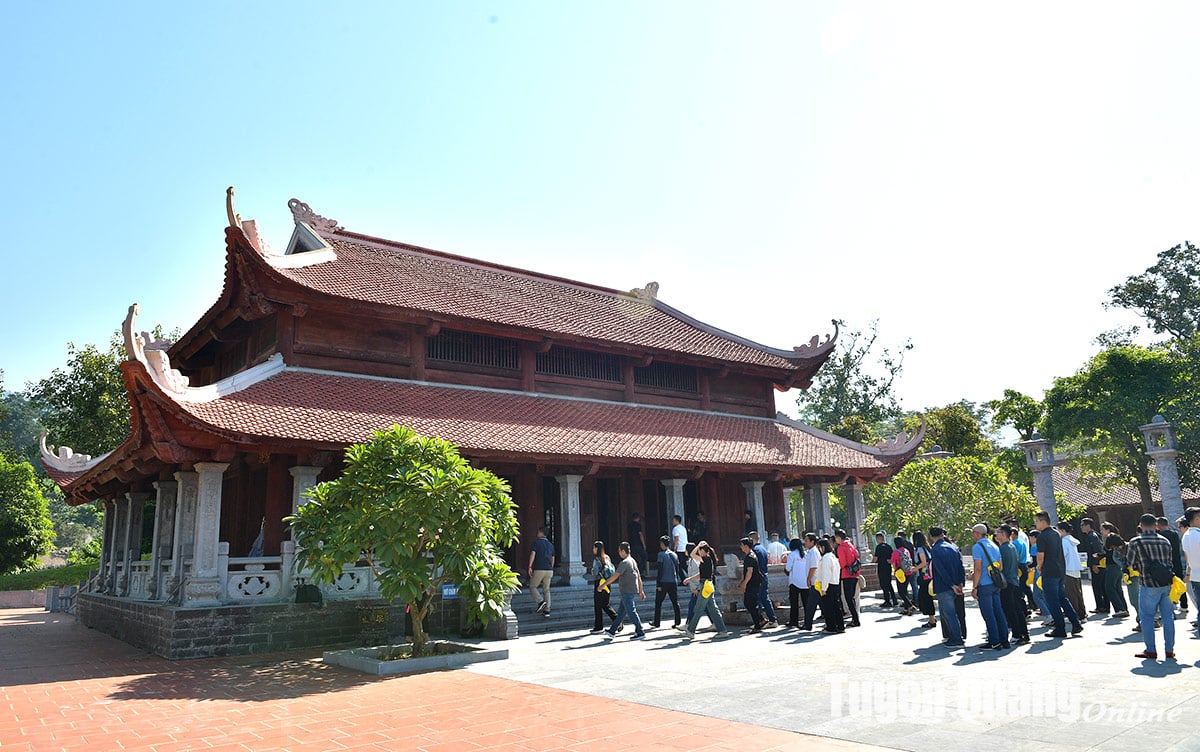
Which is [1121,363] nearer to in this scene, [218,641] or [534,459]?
[534,459]

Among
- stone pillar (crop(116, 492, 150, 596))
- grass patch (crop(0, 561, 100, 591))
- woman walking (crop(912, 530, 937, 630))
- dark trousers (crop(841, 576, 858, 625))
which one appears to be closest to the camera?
woman walking (crop(912, 530, 937, 630))

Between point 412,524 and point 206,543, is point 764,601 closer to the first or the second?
point 412,524

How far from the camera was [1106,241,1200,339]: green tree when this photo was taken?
43188 mm

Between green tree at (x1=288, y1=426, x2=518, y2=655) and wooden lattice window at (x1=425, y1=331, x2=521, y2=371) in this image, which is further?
wooden lattice window at (x1=425, y1=331, x2=521, y2=371)

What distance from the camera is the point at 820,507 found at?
21719 mm

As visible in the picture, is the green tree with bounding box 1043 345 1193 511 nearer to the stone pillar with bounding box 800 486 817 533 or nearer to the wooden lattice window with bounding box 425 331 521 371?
the stone pillar with bounding box 800 486 817 533

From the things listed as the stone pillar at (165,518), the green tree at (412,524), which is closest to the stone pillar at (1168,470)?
the green tree at (412,524)

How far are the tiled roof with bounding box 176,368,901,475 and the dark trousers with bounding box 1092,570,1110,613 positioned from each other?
7.33 m

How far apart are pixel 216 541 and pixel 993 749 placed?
11373mm

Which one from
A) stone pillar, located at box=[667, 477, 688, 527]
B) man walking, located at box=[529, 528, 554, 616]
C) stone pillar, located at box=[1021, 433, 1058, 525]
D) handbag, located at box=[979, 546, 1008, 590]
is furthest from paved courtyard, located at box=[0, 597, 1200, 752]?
stone pillar, located at box=[1021, 433, 1058, 525]

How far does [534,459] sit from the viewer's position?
15.3m

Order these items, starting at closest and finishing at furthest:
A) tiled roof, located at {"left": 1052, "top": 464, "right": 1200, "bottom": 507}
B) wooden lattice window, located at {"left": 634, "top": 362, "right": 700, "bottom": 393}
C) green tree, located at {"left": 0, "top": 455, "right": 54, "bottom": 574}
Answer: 1. wooden lattice window, located at {"left": 634, "top": 362, "right": 700, "bottom": 393}
2. green tree, located at {"left": 0, "top": 455, "right": 54, "bottom": 574}
3. tiled roof, located at {"left": 1052, "top": 464, "right": 1200, "bottom": 507}

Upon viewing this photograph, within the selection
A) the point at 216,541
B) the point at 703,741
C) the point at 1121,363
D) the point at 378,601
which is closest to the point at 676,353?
the point at 378,601

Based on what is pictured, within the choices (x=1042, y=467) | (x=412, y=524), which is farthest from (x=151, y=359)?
(x=1042, y=467)
